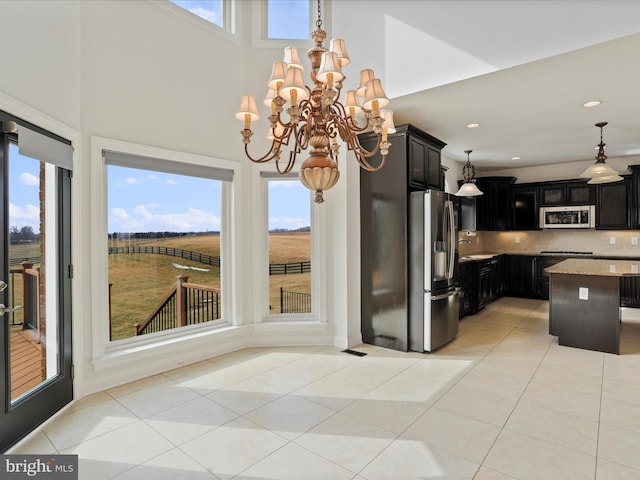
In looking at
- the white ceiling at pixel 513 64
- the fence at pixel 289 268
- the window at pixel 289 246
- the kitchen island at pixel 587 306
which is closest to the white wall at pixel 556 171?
the white ceiling at pixel 513 64

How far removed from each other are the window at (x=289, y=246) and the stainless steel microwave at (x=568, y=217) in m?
5.43

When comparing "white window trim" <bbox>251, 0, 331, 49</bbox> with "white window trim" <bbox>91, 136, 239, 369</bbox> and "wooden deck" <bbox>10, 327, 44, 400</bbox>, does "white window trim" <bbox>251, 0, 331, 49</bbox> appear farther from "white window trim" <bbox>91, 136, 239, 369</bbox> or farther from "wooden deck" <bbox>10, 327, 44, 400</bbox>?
"wooden deck" <bbox>10, 327, 44, 400</bbox>

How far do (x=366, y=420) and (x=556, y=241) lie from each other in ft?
21.7

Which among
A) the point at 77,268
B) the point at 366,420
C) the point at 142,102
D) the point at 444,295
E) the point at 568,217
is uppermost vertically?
the point at 142,102

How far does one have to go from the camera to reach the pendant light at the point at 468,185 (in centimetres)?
555

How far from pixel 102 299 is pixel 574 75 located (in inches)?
181

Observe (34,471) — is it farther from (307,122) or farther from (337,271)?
(337,271)

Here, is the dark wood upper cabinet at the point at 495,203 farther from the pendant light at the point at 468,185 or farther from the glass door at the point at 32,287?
the glass door at the point at 32,287

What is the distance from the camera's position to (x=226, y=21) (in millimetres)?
4070

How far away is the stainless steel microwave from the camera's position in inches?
261

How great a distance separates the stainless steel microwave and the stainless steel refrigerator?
4.18 meters

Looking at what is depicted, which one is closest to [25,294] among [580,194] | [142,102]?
[142,102]

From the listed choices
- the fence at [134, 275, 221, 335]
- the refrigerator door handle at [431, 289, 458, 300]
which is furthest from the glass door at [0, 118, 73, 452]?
the refrigerator door handle at [431, 289, 458, 300]

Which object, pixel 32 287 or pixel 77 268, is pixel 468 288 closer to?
pixel 77 268
